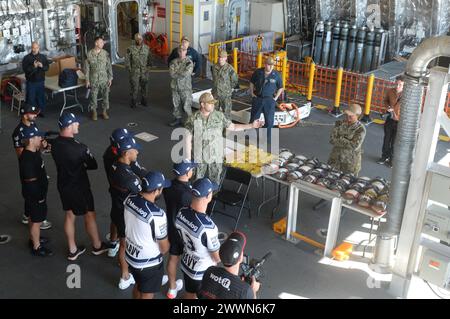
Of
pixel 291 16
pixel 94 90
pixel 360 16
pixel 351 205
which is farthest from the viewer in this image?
pixel 291 16

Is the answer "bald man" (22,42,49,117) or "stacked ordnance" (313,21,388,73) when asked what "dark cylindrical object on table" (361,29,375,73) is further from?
"bald man" (22,42,49,117)

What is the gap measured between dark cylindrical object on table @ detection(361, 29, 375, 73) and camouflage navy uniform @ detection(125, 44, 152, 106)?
6291mm

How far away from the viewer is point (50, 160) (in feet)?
31.8

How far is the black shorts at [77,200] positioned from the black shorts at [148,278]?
58.2 inches

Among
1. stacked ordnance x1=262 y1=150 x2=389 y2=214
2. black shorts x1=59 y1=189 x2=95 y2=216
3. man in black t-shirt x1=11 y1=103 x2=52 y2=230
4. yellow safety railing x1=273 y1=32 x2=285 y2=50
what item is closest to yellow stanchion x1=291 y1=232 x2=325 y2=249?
stacked ordnance x1=262 y1=150 x2=389 y2=214

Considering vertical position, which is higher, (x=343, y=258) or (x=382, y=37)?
(x=382, y=37)

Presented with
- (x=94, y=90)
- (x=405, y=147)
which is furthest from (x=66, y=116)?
(x=94, y=90)

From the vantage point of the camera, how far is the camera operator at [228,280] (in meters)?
4.05

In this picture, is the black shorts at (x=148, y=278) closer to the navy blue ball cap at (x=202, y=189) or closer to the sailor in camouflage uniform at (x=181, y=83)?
the navy blue ball cap at (x=202, y=189)

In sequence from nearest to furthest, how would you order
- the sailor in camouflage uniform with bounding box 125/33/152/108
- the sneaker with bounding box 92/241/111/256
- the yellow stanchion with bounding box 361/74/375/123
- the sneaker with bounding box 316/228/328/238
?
the sneaker with bounding box 92/241/111/256, the sneaker with bounding box 316/228/328/238, the yellow stanchion with bounding box 361/74/375/123, the sailor in camouflage uniform with bounding box 125/33/152/108

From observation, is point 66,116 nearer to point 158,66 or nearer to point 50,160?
point 50,160

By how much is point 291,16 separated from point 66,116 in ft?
39.5

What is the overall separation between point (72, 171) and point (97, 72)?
18.2 ft

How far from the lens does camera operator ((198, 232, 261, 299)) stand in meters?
4.05
